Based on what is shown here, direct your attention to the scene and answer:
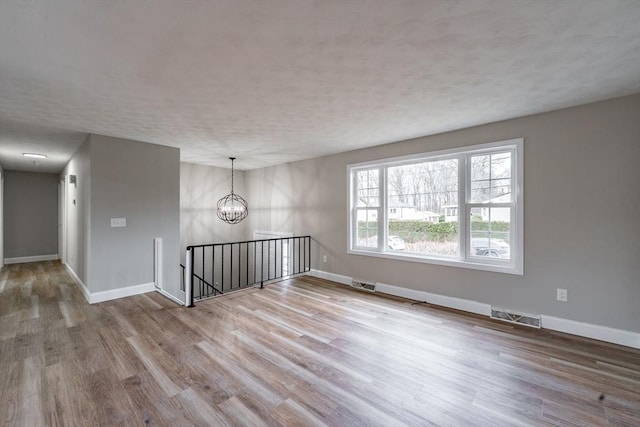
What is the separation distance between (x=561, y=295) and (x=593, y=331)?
0.41 meters

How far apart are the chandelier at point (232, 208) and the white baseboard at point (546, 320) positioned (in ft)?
10.7

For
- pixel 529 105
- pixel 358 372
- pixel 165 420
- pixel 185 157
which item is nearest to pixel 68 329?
pixel 165 420

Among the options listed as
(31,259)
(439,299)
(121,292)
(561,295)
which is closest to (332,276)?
(439,299)

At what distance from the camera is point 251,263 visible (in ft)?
24.5

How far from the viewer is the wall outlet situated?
2.96 metres

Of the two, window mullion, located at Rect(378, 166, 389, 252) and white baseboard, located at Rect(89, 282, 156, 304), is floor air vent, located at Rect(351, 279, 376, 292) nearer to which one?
window mullion, located at Rect(378, 166, 389, 252)

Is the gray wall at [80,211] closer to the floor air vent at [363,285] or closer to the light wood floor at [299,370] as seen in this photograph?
the light wood floor at [299,370]

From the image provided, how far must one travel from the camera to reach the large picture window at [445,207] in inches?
132

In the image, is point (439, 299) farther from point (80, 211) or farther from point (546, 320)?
point (80, 211)

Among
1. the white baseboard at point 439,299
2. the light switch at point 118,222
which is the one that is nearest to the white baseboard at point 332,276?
the white baseboard at point 439,299

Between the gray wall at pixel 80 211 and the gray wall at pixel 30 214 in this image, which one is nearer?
the gray wall at pixel 80 211

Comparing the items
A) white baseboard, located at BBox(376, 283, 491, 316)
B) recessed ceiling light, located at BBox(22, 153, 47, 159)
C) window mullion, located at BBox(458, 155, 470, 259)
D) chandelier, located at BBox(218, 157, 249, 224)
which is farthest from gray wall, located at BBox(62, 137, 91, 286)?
window mullion, located at BBox(458, 155, 470, 259)

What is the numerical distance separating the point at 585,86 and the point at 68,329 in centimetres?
585

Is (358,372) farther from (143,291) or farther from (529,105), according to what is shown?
(143,291)
